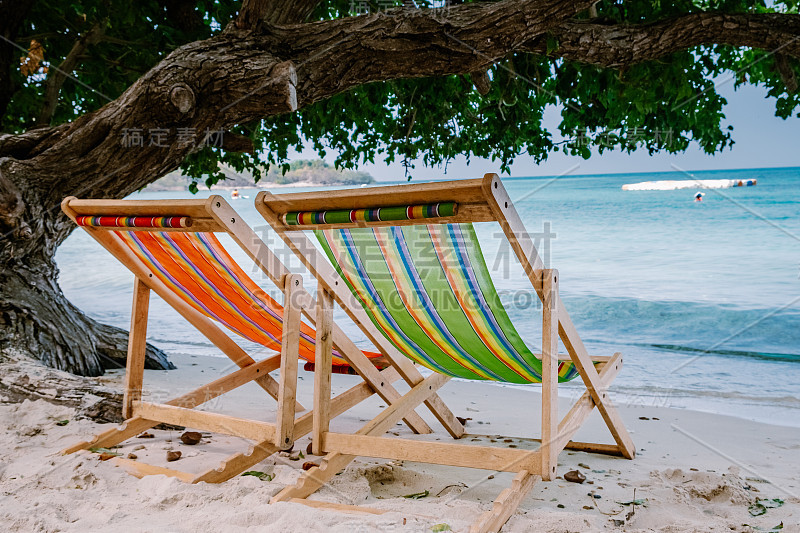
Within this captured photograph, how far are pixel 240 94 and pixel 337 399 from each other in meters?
1.84

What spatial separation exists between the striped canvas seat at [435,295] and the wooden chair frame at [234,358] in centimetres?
21

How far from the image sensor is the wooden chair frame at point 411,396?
168cm

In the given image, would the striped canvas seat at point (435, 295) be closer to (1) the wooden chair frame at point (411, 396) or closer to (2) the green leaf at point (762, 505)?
(1) the wooden chair frame at point (411, 396)

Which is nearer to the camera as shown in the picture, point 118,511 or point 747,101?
point 118,511

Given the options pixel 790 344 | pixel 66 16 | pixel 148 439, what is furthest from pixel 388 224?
pixel 790 344

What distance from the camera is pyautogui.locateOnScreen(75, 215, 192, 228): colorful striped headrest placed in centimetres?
213

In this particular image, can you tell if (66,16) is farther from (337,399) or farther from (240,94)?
(337,399)

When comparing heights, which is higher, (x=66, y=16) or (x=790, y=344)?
(x=66, y=16)

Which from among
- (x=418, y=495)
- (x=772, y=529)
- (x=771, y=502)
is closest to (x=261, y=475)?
(x=418, y=495)

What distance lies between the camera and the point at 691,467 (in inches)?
106

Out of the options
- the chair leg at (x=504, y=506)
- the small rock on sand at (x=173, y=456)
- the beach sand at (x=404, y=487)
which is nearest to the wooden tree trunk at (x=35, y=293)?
the beach sand at (x=404, y=487)

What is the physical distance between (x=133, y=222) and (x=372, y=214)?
3.09 feet

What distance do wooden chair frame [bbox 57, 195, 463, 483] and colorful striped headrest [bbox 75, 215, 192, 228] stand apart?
0.02 meters

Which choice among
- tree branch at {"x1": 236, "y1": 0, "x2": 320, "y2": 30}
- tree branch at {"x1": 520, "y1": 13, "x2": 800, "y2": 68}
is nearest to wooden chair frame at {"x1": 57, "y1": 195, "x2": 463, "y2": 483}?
tree branch at {"x1": 236, "y1": 0, "x2": 320, "y2": 30}
